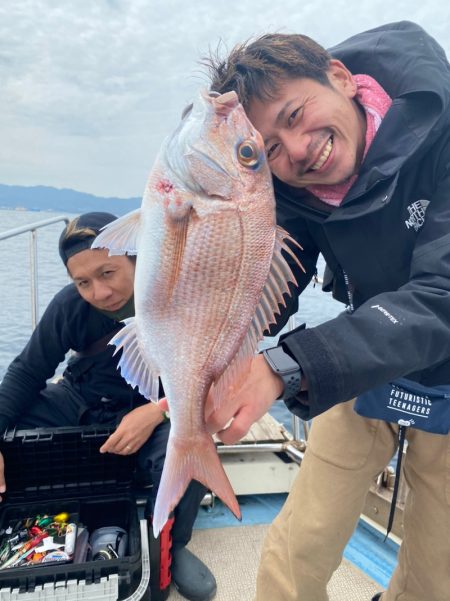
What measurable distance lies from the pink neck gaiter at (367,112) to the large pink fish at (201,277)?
28.2 inches

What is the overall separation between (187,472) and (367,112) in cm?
161

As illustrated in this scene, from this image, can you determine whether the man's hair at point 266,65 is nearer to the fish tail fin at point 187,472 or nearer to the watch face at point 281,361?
the watch face at point 281,361

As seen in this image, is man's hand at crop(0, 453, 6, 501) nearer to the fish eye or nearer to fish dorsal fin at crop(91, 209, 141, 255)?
fish dorsal fin at crop(91, 209, 141, 255)

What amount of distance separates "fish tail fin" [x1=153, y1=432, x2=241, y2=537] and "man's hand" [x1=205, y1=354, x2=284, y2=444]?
13 centimetres

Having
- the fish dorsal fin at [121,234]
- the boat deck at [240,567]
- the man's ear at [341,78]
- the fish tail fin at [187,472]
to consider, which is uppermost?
the man's ear at [341,78]

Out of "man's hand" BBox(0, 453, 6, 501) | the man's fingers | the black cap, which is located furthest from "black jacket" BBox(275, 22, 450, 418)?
"man's hand" BBox(0, 453, 6, 501)

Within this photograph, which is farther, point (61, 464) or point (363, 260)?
point (61, 464)

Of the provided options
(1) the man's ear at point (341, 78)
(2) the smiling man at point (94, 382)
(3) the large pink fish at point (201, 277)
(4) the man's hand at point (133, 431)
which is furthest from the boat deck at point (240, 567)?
(1) the man's ear at point (341, 78)

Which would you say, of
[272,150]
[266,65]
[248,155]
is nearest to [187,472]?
[248,155]

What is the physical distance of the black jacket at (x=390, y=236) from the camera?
1275 millimetres

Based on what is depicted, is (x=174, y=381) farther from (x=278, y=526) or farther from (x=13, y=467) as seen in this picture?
(x=13, y=467)

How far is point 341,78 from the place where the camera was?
82.0 inches

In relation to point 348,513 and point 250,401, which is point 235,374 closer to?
point 250,401

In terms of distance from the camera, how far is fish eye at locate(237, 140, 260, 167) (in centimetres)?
149
